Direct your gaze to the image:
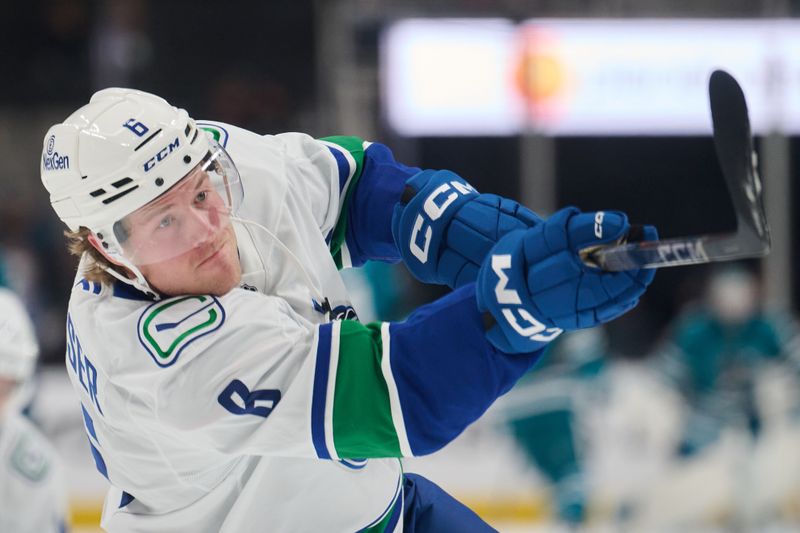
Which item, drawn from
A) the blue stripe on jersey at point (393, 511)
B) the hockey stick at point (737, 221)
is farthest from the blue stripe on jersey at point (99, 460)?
the hockey stick at point (737, 221)

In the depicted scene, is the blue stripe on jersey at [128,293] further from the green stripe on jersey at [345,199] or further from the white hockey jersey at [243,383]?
the green stripe on jersey at [345,199]

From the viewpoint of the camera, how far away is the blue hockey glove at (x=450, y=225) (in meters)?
1.67

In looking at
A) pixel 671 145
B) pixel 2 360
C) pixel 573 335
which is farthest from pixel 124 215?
pixel 671 145

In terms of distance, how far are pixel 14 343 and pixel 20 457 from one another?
0.28 m

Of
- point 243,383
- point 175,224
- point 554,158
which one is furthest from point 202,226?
point 554,158

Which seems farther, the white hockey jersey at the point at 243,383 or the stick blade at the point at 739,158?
the white hockey jersey at the point at 243,383

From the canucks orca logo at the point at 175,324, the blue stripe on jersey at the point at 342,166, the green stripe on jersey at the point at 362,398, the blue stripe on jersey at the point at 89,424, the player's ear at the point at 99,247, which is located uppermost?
the blue stripe on jersey at the point at 342,166

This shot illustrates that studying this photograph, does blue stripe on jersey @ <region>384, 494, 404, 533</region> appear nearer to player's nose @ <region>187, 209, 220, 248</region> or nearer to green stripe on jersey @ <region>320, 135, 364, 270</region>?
green stripe on jersey @ <region>320, 135, 364, 270</region>

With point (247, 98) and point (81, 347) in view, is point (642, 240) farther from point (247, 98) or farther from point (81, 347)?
point (247, 98)

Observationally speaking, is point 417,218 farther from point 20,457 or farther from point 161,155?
point 20,457

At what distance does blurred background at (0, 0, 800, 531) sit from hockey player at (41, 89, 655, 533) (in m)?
3.31

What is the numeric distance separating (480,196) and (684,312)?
4.51 m

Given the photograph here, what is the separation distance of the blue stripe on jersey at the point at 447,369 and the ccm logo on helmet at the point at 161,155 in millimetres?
378

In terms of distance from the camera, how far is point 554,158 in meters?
6.30
